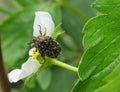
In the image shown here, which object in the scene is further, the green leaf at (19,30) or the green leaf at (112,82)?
the green leaf at (19,30)

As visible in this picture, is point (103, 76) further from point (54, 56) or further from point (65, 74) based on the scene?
point (65, 74)

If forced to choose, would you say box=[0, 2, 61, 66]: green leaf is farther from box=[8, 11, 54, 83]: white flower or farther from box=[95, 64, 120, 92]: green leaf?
box=[95, 64, 120, 92]: green leaf

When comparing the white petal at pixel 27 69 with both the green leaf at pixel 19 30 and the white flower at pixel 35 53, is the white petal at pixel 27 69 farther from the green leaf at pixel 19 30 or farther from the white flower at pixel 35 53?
the green leaf at pixel 19 30

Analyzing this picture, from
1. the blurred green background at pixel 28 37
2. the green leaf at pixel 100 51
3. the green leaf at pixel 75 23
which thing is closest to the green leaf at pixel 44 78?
the blurred green background at pixel 28 37

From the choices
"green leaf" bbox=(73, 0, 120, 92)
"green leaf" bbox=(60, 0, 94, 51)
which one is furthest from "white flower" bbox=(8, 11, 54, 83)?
"green leaf" bbox=(60, 0, 94, 51)

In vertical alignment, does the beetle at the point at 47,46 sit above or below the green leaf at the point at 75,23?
above

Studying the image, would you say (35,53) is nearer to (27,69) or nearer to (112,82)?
(27,69)

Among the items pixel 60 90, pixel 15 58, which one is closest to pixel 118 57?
pixel 15 58
